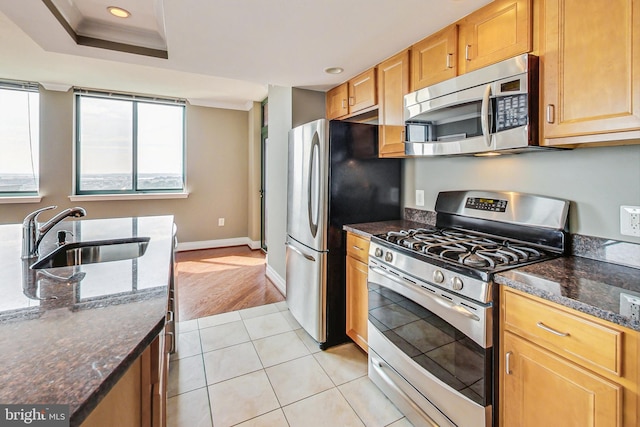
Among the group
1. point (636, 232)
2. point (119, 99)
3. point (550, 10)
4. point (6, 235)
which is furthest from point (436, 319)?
point (119, 99)

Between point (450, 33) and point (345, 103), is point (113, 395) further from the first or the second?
point (345, 103)

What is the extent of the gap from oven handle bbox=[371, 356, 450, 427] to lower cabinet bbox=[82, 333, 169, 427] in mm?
1232

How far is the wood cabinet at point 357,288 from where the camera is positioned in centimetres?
210

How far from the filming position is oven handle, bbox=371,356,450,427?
1493mm

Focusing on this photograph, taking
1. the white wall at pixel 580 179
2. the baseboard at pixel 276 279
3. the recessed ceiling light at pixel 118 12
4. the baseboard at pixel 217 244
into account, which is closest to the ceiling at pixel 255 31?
the recessed ceiling light at pixel 118 12

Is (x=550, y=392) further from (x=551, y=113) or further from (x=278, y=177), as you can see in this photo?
(x=278, y=177)

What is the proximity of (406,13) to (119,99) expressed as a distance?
4.71 m

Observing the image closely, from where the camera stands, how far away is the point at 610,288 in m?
1.05

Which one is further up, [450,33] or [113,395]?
[450,33]

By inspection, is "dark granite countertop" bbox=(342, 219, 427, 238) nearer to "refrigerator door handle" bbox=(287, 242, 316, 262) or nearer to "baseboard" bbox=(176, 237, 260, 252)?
"refrigerator door handle" bbox=(287, 242, 316, 262)

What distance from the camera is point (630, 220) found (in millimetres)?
1293

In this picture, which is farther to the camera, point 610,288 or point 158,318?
point 610,288

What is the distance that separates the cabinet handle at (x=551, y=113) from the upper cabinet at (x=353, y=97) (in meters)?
1.24

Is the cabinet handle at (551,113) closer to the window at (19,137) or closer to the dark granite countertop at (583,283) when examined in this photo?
the dark granite countertop at (583,283)
